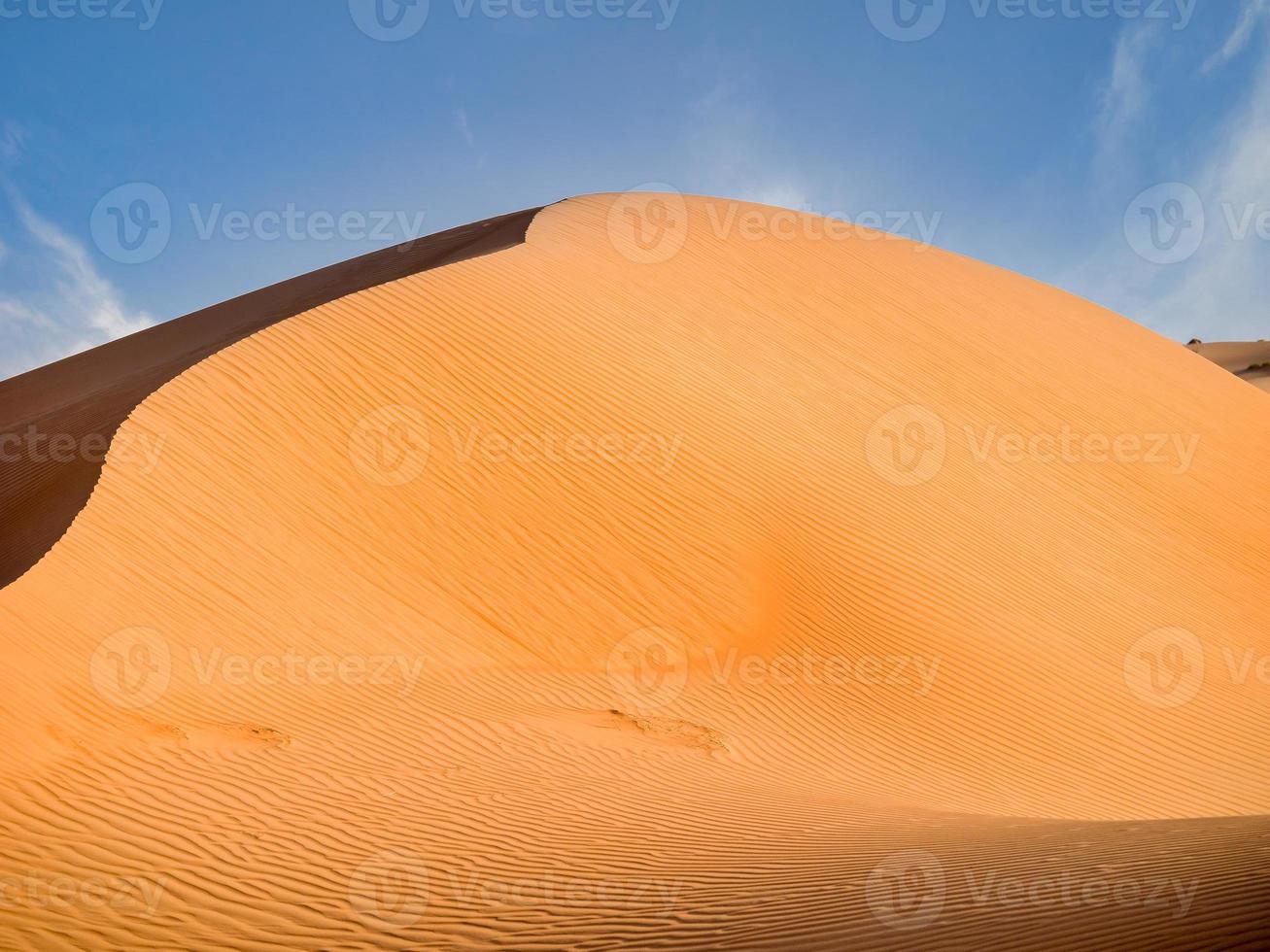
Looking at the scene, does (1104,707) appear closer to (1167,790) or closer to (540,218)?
(1167,790)

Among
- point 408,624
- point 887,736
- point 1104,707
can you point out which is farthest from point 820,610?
point 408,624

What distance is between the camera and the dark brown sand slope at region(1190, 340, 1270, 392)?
40188 millimetres

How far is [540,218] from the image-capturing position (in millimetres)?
19797

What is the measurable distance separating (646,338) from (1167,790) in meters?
9.25

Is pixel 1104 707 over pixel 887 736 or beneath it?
over
